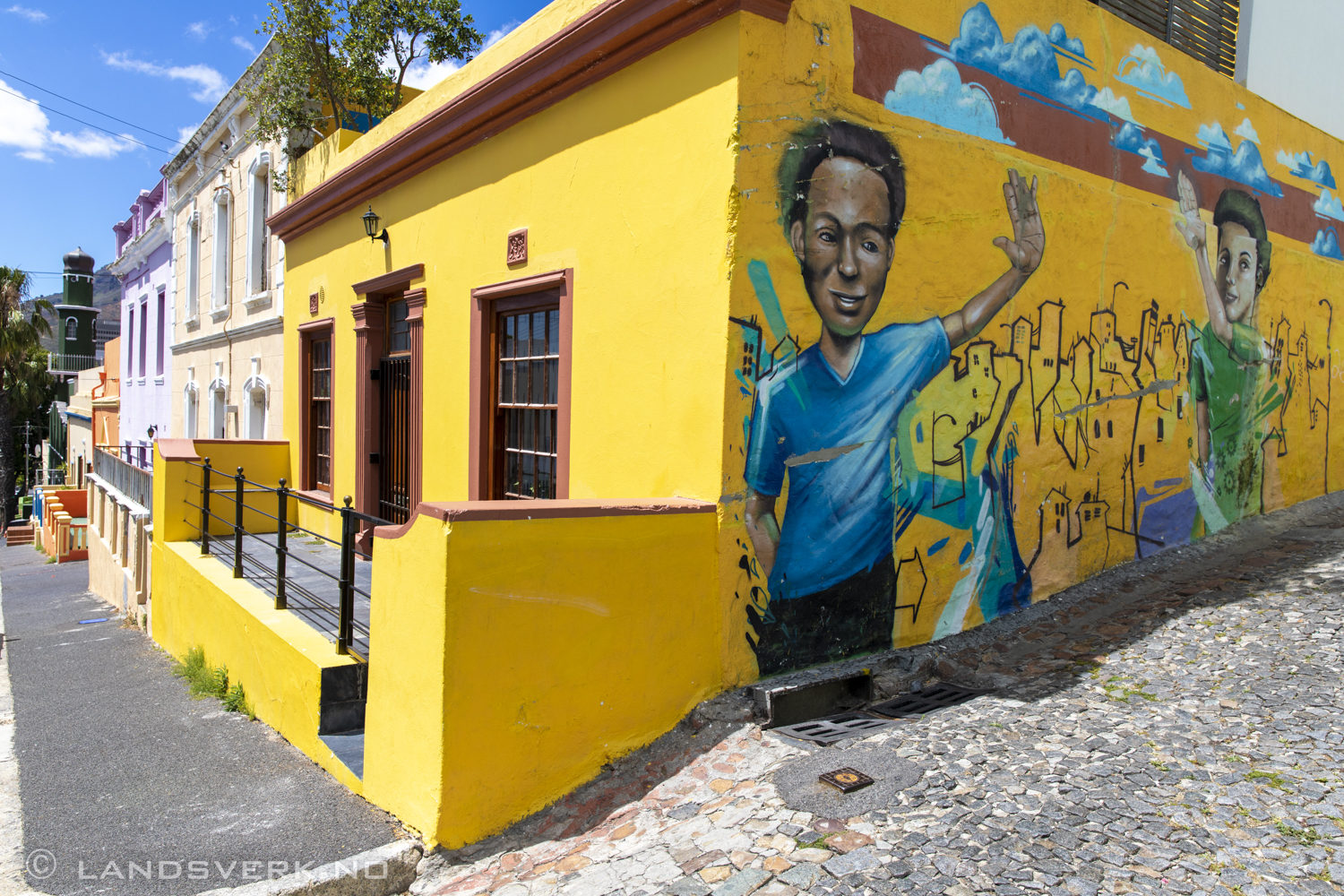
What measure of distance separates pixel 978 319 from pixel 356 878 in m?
4.63

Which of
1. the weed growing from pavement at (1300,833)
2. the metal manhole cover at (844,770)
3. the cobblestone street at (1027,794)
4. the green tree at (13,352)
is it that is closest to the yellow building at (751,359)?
the cobblestone street at (1027,794)

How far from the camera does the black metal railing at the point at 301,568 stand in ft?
16.0

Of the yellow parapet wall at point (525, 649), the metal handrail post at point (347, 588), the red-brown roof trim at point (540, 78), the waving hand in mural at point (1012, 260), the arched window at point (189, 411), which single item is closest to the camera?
the yellow parapet wall at point (525, 649)

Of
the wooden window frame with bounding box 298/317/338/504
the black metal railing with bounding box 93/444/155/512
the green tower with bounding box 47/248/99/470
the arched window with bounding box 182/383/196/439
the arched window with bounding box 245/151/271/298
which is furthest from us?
the green tower with bounding box 47/248/99/470

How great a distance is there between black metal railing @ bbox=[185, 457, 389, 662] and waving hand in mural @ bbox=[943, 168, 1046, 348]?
3684 mm

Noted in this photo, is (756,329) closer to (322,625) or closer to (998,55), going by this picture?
(998,55)

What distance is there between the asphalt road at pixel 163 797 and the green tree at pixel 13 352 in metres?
22.5

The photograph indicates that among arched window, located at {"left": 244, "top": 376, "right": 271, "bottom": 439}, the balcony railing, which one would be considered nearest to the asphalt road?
arched window, located at {"left": 244, "top": 376, "right": 271, "bottom": 439}

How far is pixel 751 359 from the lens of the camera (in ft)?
14.3

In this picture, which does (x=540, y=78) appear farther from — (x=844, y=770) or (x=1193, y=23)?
(x=1193, y=23)

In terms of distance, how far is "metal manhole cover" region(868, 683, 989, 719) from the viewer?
4.45 meters

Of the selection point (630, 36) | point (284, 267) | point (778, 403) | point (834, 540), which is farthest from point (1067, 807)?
point (284, 267)

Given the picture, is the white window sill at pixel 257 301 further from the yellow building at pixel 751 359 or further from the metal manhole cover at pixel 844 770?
the metal manhole cover at pixel 844 770

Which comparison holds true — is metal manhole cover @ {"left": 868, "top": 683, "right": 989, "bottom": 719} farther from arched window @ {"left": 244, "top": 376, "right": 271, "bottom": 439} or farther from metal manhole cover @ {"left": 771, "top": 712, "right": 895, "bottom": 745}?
arched window @ {"left": 244, "top": 376, "right": 271, "bottom": 439}
